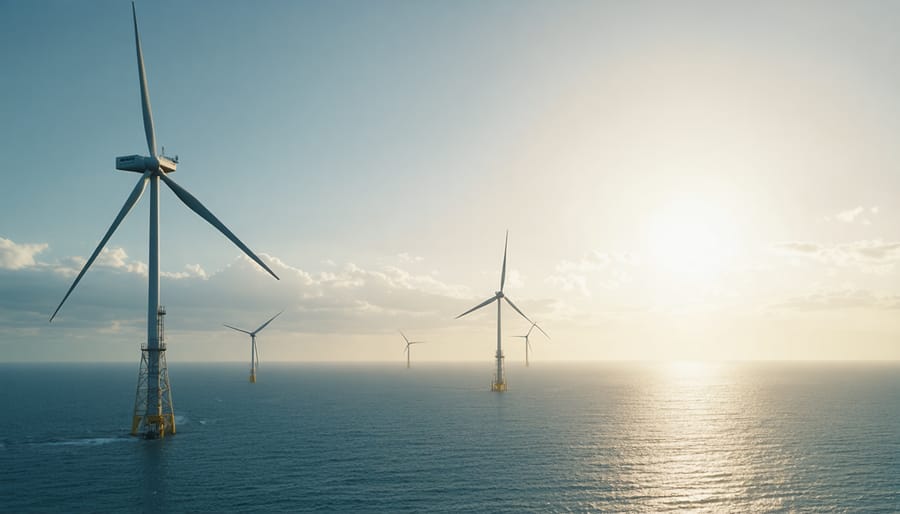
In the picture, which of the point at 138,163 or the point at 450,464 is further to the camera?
the point at 138,163

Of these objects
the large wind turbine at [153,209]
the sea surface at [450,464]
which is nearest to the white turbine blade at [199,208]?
the large wind turbine at [153,209]

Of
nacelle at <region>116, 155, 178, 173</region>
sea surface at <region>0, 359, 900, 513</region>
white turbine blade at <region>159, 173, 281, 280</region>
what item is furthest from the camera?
nacelle at <region>116, 155, 178, 173</region>

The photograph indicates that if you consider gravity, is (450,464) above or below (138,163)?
below

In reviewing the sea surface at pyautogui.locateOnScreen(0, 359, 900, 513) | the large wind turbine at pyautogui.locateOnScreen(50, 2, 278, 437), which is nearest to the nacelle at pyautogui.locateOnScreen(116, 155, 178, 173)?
the large wind turbine at pyautogui.locateOnScreen(50, 2, 278, 437)

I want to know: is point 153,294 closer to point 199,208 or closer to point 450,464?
point 199,208

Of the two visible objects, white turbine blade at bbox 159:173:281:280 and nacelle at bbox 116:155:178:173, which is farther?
nacelle at bbox 116:155:178:173

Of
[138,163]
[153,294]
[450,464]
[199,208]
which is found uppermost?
[138,163]

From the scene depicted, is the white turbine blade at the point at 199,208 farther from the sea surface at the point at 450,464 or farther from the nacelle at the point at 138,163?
the sea surface at the point at 450,464

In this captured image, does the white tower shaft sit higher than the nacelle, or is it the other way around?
the nacelle

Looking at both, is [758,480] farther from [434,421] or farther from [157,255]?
[157,255]

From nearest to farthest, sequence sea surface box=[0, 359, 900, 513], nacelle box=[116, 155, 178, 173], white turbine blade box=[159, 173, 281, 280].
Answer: sea surface box=[0, 359, 900, 513]
white turbine blade box=[159, 173, 281, 280]
nacelle box=[116, 155, 178, 173]

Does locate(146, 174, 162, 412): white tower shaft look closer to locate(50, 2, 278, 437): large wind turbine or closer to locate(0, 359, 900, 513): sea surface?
locate(50, 2, 278, 437): large wind turbine

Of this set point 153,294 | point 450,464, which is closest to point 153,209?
point 153,294

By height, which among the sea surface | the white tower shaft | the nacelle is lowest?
the sea surface
